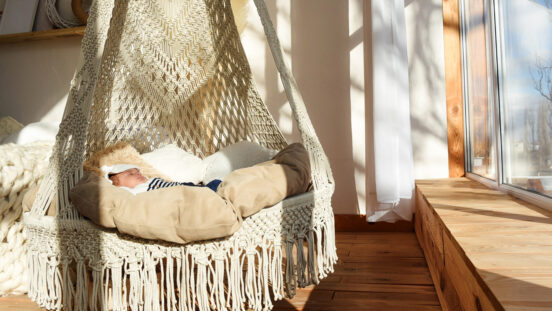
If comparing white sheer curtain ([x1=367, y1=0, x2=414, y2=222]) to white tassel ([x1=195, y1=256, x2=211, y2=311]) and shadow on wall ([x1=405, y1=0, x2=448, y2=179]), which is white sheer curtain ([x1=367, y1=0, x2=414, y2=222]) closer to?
shadow on wall ([x1=405, y1=0, x2=448, y2=179])

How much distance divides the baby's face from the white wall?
1065 mm

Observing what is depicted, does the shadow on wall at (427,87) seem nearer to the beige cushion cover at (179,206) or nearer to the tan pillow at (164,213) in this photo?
the beige cushion cover at (179,206)

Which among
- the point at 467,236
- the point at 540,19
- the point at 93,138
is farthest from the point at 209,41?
the point at 467,236

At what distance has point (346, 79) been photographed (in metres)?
2.39

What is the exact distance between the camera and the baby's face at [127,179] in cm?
157

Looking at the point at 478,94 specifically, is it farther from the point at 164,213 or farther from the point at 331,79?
the point at 164,213

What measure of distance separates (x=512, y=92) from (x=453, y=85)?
822 mm

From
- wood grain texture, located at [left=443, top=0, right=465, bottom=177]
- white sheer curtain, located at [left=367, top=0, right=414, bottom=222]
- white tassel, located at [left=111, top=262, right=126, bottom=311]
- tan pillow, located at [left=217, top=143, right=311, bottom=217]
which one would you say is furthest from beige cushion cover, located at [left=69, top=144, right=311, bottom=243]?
wood grain texture, located at [left=443, top=0, right=465, bottom=177]

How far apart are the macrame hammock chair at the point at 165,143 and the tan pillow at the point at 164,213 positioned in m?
0.05

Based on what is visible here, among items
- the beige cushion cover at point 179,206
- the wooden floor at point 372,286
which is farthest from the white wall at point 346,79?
the beige cushion cover at point 179,206

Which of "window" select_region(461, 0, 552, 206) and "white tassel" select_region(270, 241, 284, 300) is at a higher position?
"window" select_region(461, 0, 552, 206)

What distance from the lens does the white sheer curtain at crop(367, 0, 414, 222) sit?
6.49 ft

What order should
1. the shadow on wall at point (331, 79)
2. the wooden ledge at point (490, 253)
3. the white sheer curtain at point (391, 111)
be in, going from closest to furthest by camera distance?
the wooden ledge at point (490, 253) < the white sheer curtain at point (391, 111) < the shadow on wall at point (331, 79)

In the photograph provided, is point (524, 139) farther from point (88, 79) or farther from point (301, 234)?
point (88, 79)
